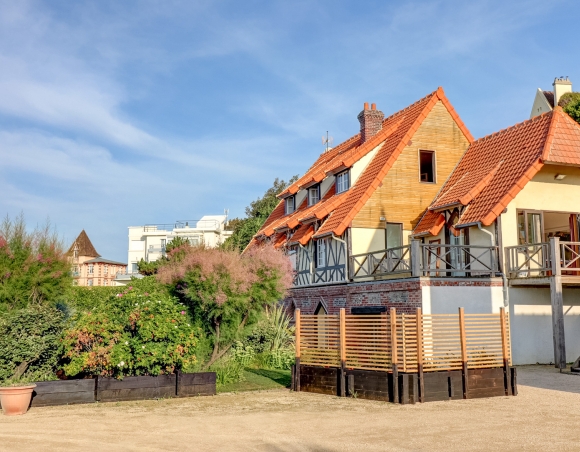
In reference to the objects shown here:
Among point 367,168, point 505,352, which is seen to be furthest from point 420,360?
point 367,168

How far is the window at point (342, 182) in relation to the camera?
75.9 ft

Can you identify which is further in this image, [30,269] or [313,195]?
[313,195]

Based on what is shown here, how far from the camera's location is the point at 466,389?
38.9 feet

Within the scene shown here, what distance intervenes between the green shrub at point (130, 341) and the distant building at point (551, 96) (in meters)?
43.9

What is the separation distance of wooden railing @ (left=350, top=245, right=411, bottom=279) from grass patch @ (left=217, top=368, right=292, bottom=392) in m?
4.90

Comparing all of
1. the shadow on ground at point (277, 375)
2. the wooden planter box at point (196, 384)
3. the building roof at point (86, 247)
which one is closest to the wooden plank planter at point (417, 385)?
the shadow on ground at point (277, 375)

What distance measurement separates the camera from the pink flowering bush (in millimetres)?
13719

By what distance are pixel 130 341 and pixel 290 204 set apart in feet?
55.0

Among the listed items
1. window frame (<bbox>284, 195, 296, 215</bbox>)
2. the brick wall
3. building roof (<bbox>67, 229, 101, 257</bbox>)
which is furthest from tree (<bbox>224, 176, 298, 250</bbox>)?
building roof (<bbox>67, 229, 101, 257</bbox>)

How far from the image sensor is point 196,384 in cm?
1238

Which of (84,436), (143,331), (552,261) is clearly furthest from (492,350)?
(84,436)

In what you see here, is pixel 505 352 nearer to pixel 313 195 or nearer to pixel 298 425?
pixel 298 425

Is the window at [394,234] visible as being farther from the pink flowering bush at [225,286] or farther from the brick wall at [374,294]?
the pink flowering bush at [225,286]

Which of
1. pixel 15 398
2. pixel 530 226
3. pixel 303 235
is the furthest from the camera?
pixel 303 235
